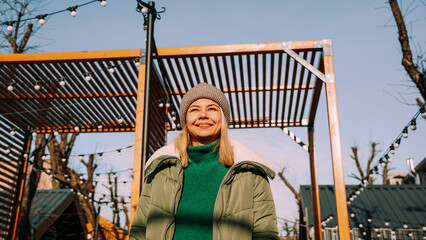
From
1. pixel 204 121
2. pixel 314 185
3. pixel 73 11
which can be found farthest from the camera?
pixel 314 185

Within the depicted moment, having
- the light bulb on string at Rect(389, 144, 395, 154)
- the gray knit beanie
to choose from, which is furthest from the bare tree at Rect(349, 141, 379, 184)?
the gray knit beanie

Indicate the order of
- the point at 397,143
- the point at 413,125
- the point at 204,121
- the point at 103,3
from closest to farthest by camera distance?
the point at 204,121 < the point at 103,3 < the point at 413,125 < the point at 397,143

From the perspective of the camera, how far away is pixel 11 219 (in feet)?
25.2

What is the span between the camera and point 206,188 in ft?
5.68

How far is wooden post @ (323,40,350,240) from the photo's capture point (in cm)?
415

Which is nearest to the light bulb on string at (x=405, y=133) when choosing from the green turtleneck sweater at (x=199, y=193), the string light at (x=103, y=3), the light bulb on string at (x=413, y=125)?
the light bulb on string at (x=413, y=125)

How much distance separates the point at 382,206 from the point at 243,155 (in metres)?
13.0

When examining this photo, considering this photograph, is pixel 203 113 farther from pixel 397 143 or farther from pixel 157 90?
pixel 397 143

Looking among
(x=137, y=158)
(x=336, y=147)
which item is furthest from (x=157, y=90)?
(x=336, y=147)

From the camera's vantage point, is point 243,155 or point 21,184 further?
point 21,184

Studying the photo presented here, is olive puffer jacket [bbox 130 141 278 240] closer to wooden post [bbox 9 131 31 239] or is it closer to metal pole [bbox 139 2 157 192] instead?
metal pole [bbox 139 2 157 192]

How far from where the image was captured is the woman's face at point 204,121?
73.8 inches

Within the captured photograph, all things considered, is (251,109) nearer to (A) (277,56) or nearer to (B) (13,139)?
(A) (277,56)

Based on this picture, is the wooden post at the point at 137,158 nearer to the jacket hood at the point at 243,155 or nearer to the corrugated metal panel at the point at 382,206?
the jacket hood at the point at 243,155
